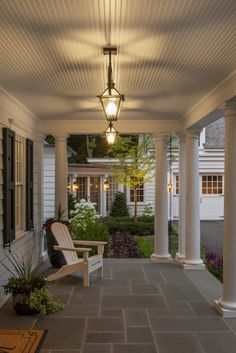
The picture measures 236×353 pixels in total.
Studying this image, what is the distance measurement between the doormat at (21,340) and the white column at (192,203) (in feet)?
12.8

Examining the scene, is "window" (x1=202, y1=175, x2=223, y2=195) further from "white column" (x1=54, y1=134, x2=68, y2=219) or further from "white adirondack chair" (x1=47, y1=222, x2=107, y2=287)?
"white adirondack chair" (x1=47, y1=222, x2=107, y2=287)

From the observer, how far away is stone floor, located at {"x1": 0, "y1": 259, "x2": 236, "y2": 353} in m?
4.17

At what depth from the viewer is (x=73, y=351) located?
4.00 m

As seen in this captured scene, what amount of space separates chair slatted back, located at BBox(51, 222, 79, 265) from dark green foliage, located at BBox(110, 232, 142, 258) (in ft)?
8.74

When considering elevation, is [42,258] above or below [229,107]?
below

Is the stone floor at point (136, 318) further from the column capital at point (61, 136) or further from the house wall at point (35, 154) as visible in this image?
the column capital at point (61, 136)

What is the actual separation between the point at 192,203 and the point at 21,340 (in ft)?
14.1

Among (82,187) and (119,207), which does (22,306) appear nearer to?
(119,207)

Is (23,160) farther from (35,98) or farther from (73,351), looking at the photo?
(73,351)

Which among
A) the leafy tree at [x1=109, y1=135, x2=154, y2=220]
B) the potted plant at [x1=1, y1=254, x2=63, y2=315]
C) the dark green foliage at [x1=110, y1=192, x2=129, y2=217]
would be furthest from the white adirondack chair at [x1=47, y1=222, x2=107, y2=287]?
the dark green foliage at [x1=110, y1=192, x2=129, y2=217]

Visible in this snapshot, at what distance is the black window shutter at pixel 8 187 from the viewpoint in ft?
18.2

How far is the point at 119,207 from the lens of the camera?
1788cm

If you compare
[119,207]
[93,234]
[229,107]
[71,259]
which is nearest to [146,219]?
[119,207]

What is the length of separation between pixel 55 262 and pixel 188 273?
2459 mm
